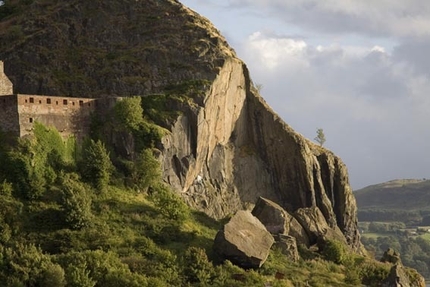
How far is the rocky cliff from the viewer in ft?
274

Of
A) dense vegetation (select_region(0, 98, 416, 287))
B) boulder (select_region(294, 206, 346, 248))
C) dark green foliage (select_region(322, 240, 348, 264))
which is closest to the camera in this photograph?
dense vegetation (select_region(0, 98, 416, 287))

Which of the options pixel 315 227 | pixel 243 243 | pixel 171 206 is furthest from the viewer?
pixel 315 227

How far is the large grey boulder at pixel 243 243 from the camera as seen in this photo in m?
61.0

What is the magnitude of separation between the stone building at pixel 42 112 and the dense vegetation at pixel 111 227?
125 centimetres

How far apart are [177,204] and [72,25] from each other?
38343 mm

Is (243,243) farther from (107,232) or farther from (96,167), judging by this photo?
(96,167)

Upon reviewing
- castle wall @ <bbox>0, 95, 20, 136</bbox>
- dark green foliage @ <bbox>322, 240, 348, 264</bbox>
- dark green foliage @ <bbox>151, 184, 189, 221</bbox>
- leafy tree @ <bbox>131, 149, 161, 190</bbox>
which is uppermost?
castle wall @ <bbox>0, 95, 20, 136</bbox>

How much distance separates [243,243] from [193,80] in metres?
28.7

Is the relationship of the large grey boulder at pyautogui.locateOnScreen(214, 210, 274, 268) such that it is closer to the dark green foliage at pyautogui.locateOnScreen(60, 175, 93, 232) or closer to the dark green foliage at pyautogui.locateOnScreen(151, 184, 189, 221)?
the dark green foliage at pyautogui.locateOnScreen(151, 184, 189, 221)

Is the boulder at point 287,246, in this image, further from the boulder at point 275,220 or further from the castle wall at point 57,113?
the castle wall at point 57,113

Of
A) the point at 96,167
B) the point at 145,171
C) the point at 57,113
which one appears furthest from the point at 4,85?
the point at 145,171

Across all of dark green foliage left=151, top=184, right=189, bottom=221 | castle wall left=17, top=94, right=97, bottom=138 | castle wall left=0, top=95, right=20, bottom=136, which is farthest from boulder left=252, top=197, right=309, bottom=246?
castle wall left=0, top=95, right=20, bottom=136

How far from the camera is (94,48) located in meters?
90.4

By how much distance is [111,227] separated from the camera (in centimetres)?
6200
